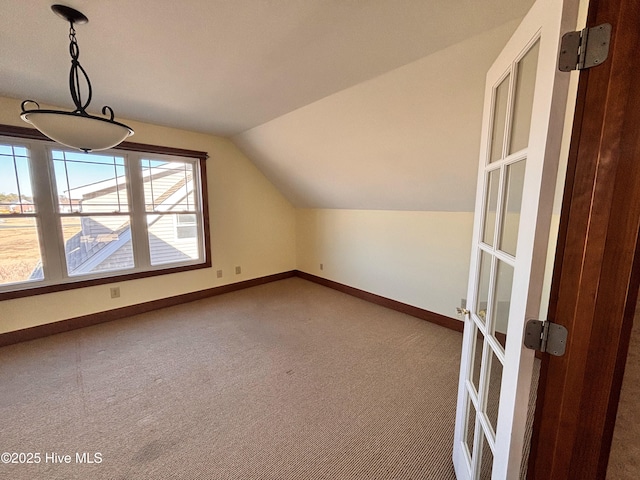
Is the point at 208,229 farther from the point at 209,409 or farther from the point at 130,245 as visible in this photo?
the point at 209,409

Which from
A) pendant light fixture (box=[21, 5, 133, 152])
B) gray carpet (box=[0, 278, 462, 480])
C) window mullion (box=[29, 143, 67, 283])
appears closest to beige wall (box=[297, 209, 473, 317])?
gray carpet (box=[0, 278, 462, 480])

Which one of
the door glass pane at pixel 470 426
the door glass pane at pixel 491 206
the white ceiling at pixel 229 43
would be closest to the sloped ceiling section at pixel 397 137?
the white ceiling at pixel 229 43

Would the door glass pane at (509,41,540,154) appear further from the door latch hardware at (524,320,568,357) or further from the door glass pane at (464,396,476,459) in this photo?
the door glass pane at (464,396,476,459)

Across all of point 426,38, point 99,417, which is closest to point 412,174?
point 426,38

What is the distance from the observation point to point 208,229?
382 cm

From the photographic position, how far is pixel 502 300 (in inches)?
38.3

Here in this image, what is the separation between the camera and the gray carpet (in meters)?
1.42

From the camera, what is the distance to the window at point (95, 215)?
8.48ft

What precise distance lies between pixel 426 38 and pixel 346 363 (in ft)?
7.72

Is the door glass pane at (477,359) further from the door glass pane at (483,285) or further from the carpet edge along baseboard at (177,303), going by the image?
the carpet edge along baseboard at (177,303)

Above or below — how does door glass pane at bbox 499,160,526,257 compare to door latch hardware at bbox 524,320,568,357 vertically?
above

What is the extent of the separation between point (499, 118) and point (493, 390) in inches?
40.6

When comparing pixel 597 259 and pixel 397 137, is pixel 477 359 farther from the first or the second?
pixel 397 137

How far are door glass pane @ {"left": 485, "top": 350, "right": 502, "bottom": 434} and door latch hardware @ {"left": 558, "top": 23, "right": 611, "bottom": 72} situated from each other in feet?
2.89
